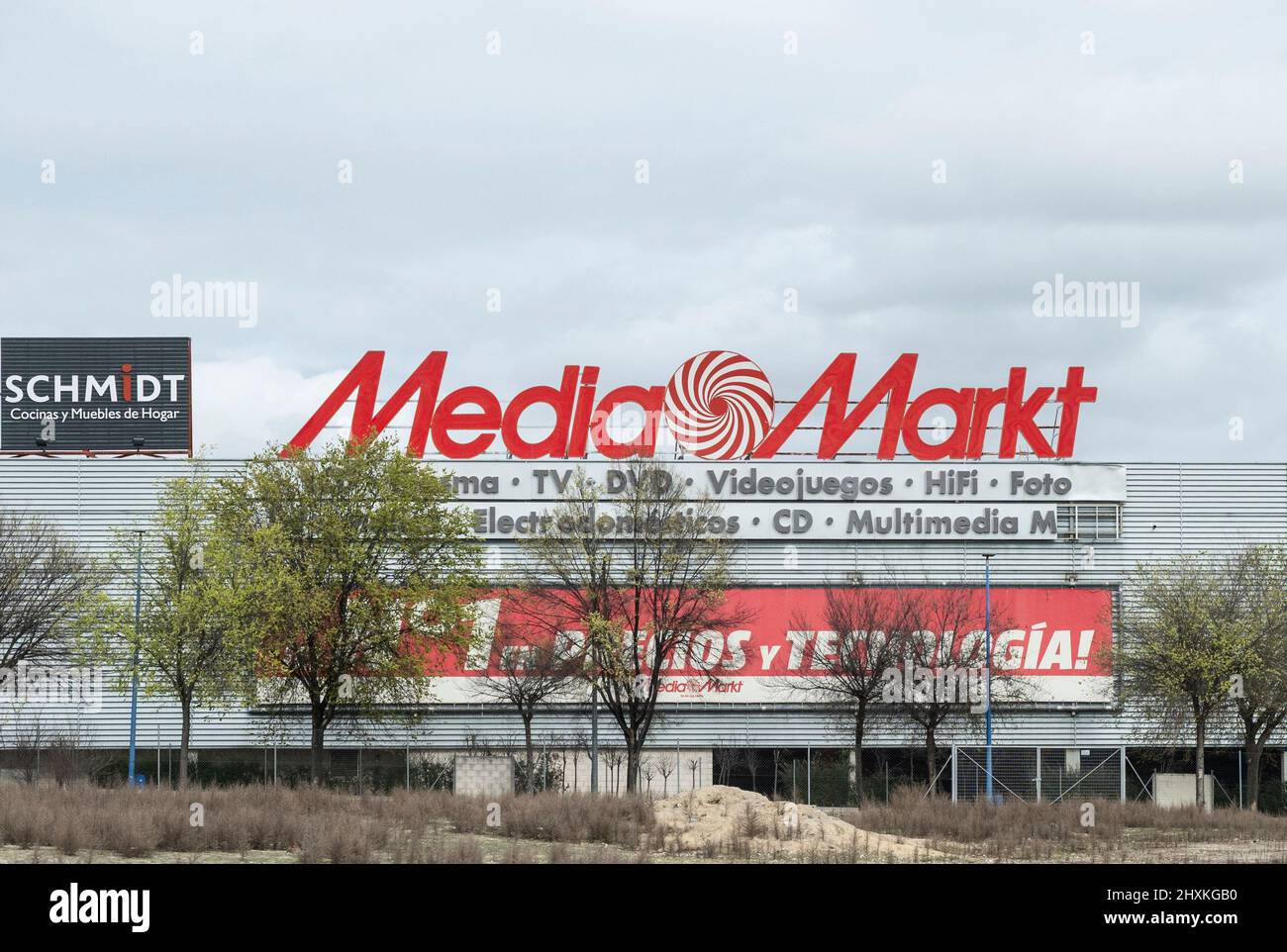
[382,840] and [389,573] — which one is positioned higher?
[389,573]

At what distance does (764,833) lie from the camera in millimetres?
27969

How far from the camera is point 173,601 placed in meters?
45.6

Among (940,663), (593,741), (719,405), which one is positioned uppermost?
(719,405)

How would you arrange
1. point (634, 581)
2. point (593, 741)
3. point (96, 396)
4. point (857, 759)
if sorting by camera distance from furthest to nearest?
point (96, 396) → point (857, 759) → point (593, 741) → point (634, 581)

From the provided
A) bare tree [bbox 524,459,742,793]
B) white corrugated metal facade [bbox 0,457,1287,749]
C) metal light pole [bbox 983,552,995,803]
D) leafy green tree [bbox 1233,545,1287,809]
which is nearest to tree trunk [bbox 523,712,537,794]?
white corrugated metal facade [bbox 0,457,1287,749]

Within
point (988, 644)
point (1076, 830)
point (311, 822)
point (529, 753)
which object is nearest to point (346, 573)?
point (529, 753)

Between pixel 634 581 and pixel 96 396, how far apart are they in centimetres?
2390

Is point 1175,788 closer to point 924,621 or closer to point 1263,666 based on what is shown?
point 1263,666

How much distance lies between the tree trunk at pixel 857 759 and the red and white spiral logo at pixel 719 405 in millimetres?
11067

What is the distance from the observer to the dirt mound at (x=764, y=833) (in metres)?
25.3
